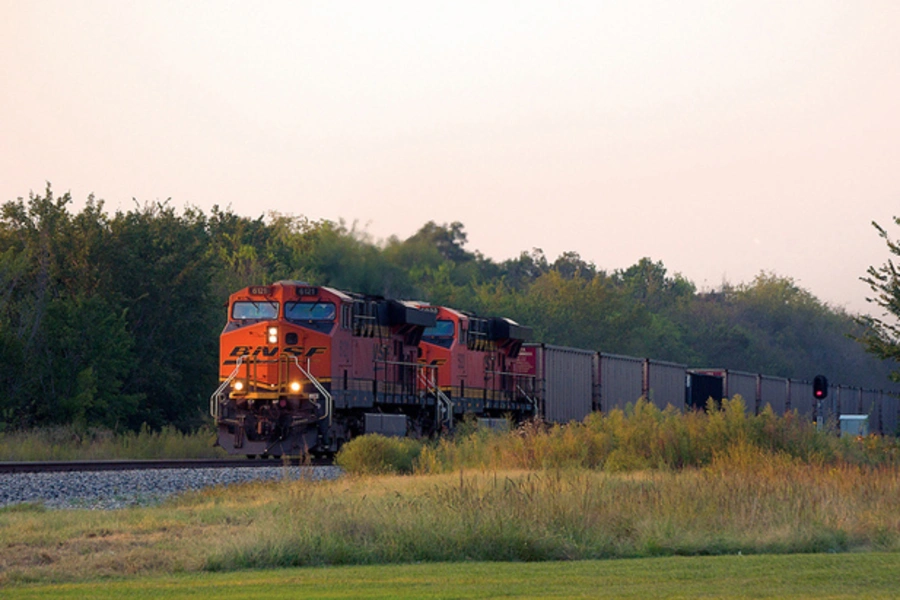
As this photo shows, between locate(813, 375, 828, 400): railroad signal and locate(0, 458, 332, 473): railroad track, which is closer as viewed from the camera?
locate(0, 458, 332, 473): railroad track

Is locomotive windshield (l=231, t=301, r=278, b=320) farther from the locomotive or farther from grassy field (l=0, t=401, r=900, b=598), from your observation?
grassy field (l=0, t=401, r=900, b=598)

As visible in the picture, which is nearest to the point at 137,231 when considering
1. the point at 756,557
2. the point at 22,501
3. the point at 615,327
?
the point at 22,501

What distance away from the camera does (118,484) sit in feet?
64.8

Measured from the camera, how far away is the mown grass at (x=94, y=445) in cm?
2780

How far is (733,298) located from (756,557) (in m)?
121

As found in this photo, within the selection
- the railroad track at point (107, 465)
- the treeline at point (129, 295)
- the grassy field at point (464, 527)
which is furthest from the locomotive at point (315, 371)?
the grassy field at point (464, 527)

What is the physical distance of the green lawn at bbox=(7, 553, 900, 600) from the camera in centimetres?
889

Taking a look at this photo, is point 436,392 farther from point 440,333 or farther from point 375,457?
point 375,457

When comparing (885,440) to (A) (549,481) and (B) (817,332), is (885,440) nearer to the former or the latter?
(A) (549,481)

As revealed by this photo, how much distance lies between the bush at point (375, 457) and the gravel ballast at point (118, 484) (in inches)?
14.5

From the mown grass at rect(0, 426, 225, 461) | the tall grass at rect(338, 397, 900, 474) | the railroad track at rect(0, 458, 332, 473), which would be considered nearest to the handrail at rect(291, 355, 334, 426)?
the railroad track at rect(0, 458, 332, 473)

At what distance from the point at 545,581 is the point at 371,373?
19.5m

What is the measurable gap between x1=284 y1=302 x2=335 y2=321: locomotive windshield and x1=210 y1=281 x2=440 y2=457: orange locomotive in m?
0.02

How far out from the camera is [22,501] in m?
17.0
